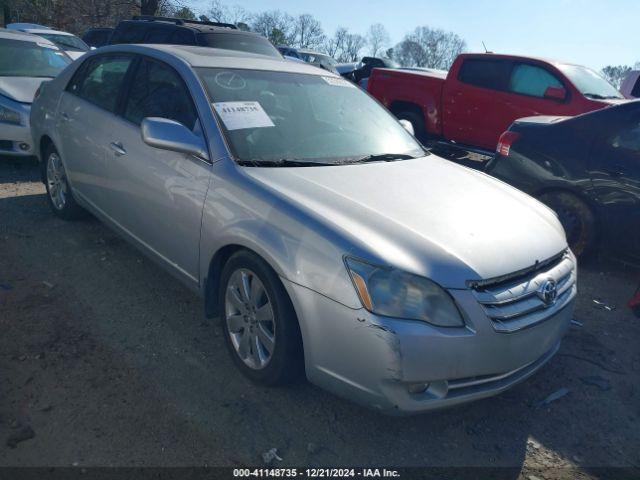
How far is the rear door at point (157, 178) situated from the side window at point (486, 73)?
6310mm

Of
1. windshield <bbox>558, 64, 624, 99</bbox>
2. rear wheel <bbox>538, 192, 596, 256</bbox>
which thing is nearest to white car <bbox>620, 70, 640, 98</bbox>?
windshield <bbox>558, 64, 624, 99</bbox>

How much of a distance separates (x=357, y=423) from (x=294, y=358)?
0.45 metres

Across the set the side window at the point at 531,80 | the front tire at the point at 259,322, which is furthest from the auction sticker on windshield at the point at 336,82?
the side window at the point at 531,80

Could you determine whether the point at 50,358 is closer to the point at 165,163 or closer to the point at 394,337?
the point at 165,163

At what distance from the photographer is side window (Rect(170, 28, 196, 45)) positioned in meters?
8.06

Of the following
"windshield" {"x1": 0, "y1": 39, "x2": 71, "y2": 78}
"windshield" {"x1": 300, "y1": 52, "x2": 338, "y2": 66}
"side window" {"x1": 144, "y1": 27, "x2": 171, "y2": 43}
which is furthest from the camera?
"windshield" {"x1": 300, "y1": 52, "x2": 338, "y2": 66}

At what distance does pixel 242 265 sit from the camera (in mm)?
2652

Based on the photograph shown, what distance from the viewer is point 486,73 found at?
8.43 meters

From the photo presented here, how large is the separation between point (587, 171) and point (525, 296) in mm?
2794

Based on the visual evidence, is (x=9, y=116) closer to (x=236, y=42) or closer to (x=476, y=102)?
(x=236, y=42)

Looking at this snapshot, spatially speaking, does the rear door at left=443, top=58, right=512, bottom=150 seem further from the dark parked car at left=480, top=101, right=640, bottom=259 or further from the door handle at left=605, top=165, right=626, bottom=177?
the door handle at left=605, top=165, right=626, bottom=177

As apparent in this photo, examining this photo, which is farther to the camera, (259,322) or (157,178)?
(157,178)

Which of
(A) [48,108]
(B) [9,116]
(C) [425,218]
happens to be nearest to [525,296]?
(C) [425,218]

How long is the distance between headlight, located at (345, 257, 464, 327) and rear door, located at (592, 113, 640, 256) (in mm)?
3037
